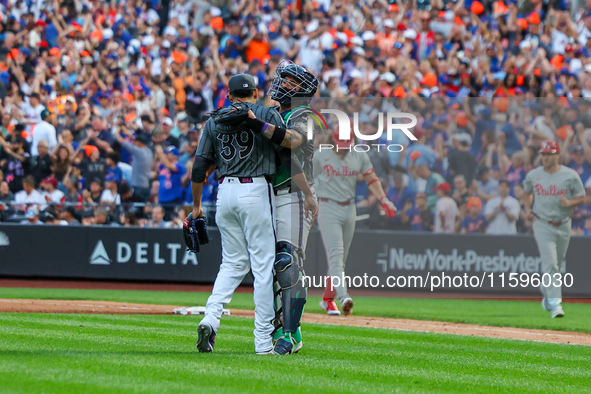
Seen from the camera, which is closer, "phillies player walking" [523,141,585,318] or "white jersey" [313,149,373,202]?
"white jersey" [313,149,373,202]

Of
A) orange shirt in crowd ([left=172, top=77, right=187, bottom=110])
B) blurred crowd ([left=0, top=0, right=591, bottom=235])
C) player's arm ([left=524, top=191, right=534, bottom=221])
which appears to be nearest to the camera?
player's arm ([left=524, top=191, right=534, bottom=221])

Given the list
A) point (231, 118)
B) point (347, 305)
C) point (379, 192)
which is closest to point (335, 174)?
point (379, 192)

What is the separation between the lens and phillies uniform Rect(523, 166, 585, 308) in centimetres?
1194

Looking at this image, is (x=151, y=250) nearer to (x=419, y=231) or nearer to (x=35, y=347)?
(x=419, y=231)

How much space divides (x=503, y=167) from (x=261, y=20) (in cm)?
815

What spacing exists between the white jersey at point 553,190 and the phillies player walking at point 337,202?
2.10 metres

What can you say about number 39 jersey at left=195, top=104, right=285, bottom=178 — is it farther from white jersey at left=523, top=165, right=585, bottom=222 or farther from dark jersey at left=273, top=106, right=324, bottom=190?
white jersey at left=523, top=165, right=585, bottom=222

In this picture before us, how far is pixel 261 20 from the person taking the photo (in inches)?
795

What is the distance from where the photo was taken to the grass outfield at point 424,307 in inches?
452

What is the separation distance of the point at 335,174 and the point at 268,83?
6722mm

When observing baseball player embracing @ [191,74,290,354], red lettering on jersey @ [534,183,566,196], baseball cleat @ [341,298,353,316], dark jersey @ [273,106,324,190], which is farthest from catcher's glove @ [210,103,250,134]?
red lettering on jersey @ [534,183,566,196]

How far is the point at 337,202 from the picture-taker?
1152 centimetres

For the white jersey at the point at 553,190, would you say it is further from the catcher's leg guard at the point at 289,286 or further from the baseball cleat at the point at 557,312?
the catcher's leg guard at the point at 289,286

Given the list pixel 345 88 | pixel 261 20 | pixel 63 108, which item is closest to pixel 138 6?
pixel 261 20
